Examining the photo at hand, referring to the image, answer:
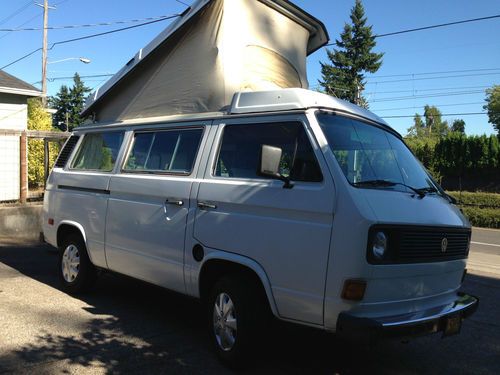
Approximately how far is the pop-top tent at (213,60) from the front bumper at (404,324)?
253 cm

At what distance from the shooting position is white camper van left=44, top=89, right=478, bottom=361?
3.61m

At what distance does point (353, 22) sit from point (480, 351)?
2294 inches

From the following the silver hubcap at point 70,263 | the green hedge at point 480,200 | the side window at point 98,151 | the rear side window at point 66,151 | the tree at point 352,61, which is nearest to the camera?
the side window at point 98,151

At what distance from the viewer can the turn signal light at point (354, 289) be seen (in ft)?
11.5

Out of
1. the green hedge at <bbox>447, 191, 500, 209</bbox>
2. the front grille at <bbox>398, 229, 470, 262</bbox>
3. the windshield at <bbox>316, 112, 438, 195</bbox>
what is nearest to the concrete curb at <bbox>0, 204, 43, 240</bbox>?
the windshield at <bbox>316, 112, 438, 195</bbox>

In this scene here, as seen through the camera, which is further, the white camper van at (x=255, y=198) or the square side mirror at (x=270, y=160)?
the square side mirror at (x=270, y=160)

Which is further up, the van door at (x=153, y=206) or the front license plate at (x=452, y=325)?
the van door at (x=153, y=206)

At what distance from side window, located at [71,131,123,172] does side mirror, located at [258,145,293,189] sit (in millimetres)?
2627

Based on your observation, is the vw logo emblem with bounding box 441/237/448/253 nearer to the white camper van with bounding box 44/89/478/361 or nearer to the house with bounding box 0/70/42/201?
the white camper van with bounding box 44/89/478/361

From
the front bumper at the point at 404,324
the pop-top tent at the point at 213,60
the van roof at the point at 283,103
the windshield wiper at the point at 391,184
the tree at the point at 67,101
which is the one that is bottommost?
the front bumper at the point at 404,324

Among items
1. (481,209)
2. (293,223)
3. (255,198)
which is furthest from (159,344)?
(481,209)

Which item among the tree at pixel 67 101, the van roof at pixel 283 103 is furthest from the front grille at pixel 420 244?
the tree at pixel 67 101

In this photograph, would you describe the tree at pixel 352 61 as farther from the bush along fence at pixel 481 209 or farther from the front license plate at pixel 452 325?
the front license plate at pixel 452 325

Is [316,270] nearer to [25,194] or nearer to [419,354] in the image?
[419,354]
